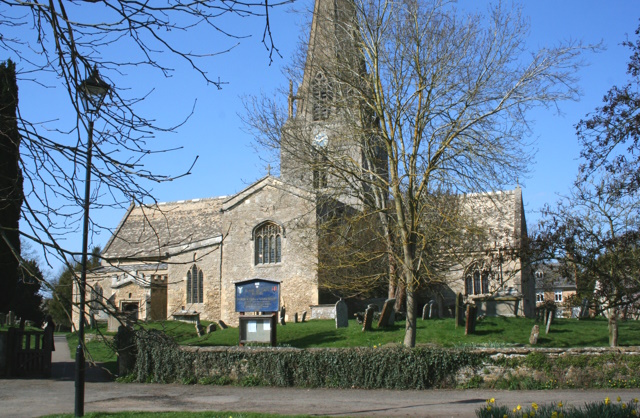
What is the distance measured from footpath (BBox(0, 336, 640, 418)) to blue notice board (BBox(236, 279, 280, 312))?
11.0m

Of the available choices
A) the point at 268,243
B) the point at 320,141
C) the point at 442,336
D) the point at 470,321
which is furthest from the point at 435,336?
the point at 268,243

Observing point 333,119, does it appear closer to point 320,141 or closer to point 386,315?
point 320,141

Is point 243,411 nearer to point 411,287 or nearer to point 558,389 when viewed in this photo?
point 411,287

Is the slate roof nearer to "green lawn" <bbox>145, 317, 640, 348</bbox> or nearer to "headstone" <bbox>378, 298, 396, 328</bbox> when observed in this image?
"green lawn" <bbox>145, 317, 640, 348</bbox>

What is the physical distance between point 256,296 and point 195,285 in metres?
8.62

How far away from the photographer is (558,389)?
12820mm

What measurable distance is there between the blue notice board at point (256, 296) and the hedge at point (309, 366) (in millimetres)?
10422

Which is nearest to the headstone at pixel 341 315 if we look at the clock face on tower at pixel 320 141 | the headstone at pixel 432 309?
the headstone at pixel 432 309

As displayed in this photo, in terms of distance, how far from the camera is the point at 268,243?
31938 mm

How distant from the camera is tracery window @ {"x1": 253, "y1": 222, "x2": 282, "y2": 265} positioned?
104ft

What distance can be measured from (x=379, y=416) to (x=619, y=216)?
13.4 metres

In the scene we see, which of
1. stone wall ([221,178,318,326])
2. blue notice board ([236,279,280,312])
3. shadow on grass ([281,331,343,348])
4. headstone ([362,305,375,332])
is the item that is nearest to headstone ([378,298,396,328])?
headstone ([362,305,375,332])

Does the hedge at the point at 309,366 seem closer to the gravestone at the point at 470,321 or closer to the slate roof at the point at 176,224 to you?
the gravestone at the point at 470,321

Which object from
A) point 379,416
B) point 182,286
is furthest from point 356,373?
point 182,286
